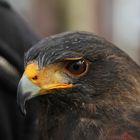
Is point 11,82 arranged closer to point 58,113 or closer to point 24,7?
point 58,113

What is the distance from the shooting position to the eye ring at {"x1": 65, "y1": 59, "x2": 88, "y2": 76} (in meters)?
3.04

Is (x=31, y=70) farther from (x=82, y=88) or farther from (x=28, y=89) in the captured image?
(x=82, y=88)

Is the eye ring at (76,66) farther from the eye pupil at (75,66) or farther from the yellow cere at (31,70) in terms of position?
the yellow cere at (31,70)

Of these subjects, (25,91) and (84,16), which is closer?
(25,91)

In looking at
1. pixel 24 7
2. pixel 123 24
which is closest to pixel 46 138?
pixel 24 7

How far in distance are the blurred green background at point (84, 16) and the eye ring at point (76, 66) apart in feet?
16.1

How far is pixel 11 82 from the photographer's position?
3557mm

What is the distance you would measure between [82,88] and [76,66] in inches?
4.8

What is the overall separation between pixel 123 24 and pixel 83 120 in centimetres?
1032

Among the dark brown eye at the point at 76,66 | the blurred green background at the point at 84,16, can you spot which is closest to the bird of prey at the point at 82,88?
the dark brown eye at the point at 76,66

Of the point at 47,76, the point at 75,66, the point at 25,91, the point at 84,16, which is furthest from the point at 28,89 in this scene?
the point at 84,16

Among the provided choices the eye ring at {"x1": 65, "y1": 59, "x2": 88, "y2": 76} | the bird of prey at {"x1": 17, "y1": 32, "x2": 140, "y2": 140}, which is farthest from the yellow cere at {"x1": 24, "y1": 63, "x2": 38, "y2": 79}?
the eye ring at {"x1": 65, "y1": 59, "x2": 88, "y2": 76}

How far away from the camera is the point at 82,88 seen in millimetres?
3094

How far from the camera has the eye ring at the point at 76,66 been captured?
3.04 meters
